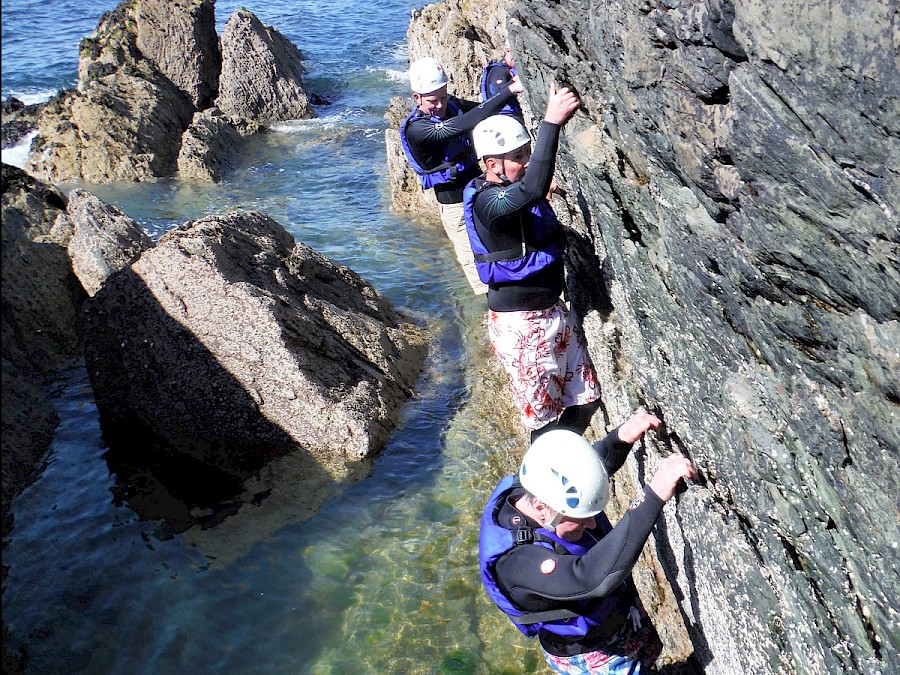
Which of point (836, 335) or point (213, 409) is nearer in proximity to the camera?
point (836, 335)

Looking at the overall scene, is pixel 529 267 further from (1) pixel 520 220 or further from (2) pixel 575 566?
(2) pixel 575 566

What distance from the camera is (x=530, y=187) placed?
537cm

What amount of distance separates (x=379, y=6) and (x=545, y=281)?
3612cm

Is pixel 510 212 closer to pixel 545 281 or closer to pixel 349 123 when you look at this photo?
pixel 545 281

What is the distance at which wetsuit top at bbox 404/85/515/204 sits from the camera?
7.25m

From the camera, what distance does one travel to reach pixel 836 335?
12.0 ft

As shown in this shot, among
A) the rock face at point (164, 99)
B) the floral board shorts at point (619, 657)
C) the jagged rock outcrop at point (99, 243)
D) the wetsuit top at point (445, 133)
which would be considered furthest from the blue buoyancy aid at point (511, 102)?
the rock face at point (164, 99)

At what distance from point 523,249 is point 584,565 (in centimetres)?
260

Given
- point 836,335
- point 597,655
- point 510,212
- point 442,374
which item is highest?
point 836,335

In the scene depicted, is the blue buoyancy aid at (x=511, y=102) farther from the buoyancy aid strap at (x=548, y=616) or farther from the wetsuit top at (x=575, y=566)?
the buoyancy aid strap at (x=548, y=616)

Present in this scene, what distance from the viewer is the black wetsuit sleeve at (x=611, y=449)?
17.9 feet

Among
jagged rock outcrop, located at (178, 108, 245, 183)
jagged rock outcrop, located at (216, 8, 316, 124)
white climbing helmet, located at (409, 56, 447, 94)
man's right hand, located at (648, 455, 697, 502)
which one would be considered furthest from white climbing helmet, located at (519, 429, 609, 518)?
jagged rock outcrop, located at (216, 8, 316, 124)

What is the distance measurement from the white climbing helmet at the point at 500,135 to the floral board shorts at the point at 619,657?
329cm

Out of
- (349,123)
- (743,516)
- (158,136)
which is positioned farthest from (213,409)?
(349,123)
